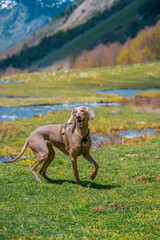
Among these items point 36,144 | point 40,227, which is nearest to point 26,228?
point 40,227

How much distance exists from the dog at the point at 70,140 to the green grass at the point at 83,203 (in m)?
0.97

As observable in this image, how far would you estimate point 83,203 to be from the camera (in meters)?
11.0

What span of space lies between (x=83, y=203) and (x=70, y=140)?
2781 millimetres

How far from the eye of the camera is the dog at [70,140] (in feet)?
40.3

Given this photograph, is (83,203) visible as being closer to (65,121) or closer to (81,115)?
(81,115)

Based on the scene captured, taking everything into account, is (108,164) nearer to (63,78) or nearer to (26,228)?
(26,228)

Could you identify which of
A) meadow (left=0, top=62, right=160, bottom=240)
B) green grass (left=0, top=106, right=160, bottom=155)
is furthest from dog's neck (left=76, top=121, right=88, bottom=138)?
green grass (left=0, top=106, right=160, bottom=155)

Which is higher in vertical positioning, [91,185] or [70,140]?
[70,140]

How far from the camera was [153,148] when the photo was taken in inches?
825

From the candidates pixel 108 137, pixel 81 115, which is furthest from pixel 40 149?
pixel 108 137

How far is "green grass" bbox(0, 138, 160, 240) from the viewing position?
29.1 feet

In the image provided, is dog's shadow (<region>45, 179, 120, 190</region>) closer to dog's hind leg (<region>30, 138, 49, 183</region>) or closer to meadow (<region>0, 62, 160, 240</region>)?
meadow (<region>0, 62, 160, 240</region>)

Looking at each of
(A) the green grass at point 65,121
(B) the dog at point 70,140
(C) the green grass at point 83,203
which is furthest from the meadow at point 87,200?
(A) the green grass at point 65,121

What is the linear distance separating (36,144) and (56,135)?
93 cm
